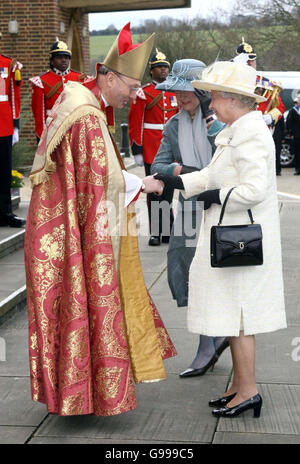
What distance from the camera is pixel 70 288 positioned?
3930mm

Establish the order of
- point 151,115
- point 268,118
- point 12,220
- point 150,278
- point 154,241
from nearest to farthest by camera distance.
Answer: point 150,278
point 268,118
point 12,220
point 154,241
point 151,115

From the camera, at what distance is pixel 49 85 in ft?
32.6

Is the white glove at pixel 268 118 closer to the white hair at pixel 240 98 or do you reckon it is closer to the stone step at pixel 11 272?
the stone step at pixel 11 272

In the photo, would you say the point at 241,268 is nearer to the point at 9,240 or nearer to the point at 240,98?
the point at 240,98

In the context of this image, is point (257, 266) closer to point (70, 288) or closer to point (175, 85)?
point (70, 288)

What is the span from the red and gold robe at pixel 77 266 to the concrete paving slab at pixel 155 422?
130mm

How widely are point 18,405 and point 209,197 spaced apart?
1.53 meters

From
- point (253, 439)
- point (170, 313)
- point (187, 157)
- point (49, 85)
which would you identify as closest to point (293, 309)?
point (170, 313)

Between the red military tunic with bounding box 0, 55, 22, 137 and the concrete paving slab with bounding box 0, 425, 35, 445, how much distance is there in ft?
17.3

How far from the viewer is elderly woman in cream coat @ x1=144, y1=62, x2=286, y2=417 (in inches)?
152

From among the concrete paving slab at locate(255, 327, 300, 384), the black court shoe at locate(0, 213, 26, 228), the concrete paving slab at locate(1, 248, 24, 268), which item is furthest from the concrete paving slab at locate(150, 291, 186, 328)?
the black court shoe at locate(0, 213, 26, 228)

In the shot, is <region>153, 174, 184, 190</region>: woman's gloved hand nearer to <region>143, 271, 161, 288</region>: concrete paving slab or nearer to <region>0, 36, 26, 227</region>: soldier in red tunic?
<region>143, 271, 161, 288</region>: concrete paving slab
